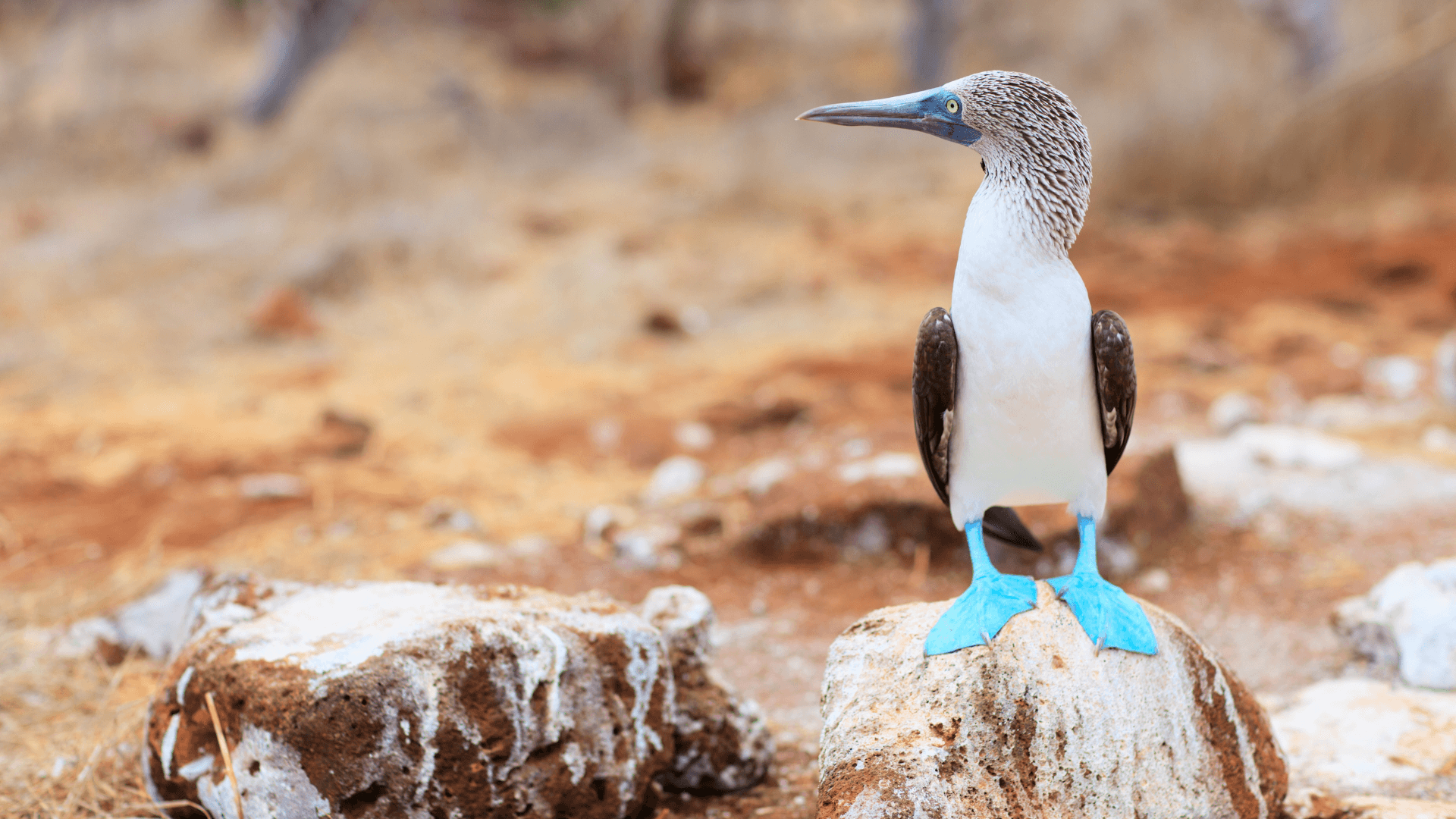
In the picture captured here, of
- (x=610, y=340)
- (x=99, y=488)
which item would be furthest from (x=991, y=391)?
(x=610, y=340)

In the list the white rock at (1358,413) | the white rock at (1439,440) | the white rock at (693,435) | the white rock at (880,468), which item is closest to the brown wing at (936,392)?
the white rock at (880,468)

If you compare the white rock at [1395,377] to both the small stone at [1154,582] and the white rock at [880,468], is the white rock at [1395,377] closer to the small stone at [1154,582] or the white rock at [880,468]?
the small stone at [1154,582]

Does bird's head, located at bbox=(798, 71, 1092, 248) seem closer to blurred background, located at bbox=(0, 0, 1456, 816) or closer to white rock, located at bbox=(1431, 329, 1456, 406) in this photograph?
blurred background, located at bbox=(0, 0, 1456, 816)

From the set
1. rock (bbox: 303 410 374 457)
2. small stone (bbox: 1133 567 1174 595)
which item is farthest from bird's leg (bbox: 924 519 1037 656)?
rock (bbox: 303 410 374 457)

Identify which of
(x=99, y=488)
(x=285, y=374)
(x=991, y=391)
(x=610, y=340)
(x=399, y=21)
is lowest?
(x=99, y=488)

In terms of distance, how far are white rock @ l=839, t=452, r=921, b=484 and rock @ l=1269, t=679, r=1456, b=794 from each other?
1.75 meters

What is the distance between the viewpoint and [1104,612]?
236cm

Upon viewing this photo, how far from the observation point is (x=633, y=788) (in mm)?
2504

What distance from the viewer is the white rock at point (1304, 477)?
4641 millimetres

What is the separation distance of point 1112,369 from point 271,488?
166 inches

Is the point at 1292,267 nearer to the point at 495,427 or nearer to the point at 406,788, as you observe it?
the point at 495,427

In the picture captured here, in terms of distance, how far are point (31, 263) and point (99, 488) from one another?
4628 mm

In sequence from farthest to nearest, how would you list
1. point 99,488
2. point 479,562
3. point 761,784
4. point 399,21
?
point 399,21, point 99,488, point 479,562, point 761,784

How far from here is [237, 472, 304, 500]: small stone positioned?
520 centimetres
